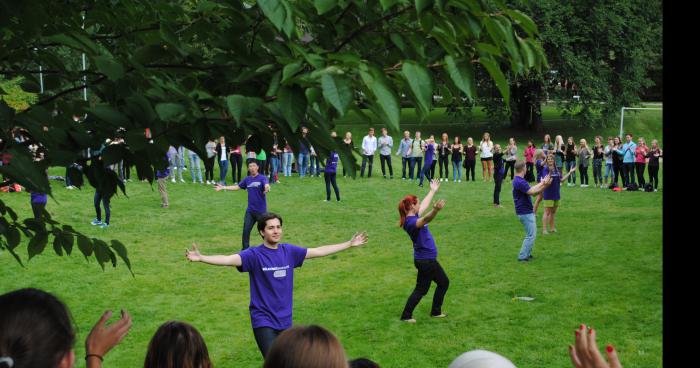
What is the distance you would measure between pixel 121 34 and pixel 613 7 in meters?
44.8

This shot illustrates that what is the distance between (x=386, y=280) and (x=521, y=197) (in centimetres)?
322

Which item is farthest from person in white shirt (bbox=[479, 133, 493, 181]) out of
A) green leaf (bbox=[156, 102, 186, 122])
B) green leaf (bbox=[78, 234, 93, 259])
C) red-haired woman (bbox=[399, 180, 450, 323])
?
green leaf (bbox=[156, 102, 186, 122])

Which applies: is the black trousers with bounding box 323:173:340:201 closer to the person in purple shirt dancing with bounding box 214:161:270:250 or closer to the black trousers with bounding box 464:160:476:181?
the black trousers with bounding box 464:160:476:181

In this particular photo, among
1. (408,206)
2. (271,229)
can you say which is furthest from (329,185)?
(271,229)

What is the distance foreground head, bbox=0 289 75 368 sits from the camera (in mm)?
2283

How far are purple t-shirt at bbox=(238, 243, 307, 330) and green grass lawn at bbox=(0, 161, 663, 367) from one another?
2.29m

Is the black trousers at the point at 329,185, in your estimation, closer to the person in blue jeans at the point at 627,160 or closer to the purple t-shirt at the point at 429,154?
the purple t-shirt at the point at 429,154

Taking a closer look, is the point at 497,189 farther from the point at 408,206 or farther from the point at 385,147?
the point at 408,206

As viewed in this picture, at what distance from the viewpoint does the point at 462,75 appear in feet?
8.34

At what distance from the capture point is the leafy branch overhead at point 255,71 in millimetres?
2568

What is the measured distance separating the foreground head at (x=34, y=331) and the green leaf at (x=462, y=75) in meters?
1.40

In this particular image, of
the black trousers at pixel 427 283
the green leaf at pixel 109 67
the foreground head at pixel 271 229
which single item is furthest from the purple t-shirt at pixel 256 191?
the green leaf at pixel 109 67
